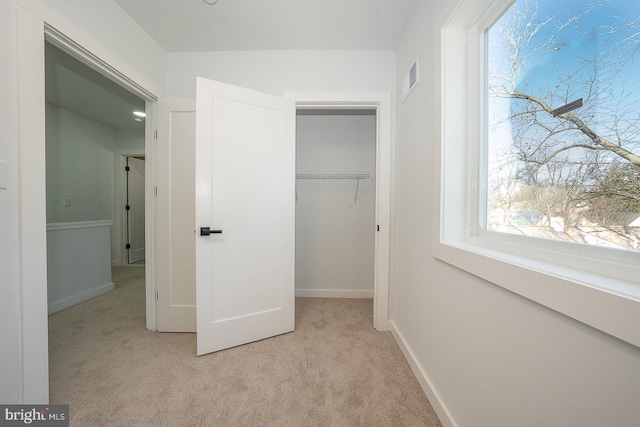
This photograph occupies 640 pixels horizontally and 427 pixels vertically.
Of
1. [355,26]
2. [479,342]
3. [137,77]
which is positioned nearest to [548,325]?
[479,342]

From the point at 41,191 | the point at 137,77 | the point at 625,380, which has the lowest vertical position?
the point at 625,380

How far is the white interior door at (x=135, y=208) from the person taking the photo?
4.27 meters

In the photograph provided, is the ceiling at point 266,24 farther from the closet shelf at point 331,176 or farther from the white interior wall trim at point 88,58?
the closet shelf at point 331,176

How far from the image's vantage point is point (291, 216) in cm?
190

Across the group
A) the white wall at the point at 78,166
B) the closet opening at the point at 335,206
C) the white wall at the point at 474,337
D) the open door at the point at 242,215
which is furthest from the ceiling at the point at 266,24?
the white wall at the point at 78,166

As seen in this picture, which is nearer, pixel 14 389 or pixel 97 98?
pixel 14 389

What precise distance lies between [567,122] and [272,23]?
1940mm

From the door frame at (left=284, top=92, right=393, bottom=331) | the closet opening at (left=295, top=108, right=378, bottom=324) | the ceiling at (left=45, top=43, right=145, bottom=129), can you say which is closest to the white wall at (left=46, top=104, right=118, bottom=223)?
the ceiling at (left=45, top=43, right=145, bottom=129)

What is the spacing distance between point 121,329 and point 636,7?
3325 millimetres

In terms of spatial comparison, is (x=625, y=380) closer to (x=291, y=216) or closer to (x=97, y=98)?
(x=291, y=216)

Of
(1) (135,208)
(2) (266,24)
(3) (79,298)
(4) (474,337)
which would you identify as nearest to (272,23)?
(2) (266,24)

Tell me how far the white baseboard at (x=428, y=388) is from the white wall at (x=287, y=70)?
2.12 meters

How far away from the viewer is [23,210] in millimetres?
1028

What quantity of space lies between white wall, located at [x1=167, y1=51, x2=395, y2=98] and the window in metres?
1.09
